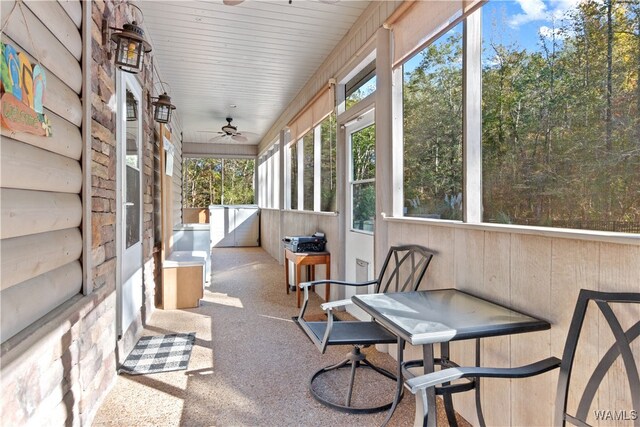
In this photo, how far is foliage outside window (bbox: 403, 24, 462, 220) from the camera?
2173mm

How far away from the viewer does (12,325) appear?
123 centimetres

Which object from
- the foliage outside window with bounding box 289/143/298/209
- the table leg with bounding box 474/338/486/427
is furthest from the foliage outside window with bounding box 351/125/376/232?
the foliage outside window with bounding box 289/143/298/209

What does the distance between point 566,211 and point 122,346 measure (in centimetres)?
288

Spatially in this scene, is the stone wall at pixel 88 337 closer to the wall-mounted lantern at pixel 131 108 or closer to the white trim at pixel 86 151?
the white trim at pixel 86 151

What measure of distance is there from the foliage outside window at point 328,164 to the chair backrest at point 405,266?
172cm

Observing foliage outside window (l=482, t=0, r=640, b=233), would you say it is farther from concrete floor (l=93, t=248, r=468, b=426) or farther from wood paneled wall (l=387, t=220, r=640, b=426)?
concrete floor (l=93, t=248, r=468, b=426)

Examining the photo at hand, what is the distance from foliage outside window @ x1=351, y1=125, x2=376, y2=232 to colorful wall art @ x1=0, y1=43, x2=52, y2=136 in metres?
2.46

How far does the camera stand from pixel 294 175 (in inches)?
249

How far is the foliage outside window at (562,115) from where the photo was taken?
1.33 meters

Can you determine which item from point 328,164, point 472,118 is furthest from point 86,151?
point 328,164

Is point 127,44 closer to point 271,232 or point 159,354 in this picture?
point 159,354

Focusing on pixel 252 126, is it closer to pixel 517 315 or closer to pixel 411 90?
pixel 411 90

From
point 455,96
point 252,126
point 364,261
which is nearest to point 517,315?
point 455,96

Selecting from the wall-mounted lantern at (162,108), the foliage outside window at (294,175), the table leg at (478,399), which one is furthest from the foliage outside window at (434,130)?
the foliage outside window at (294,175)
